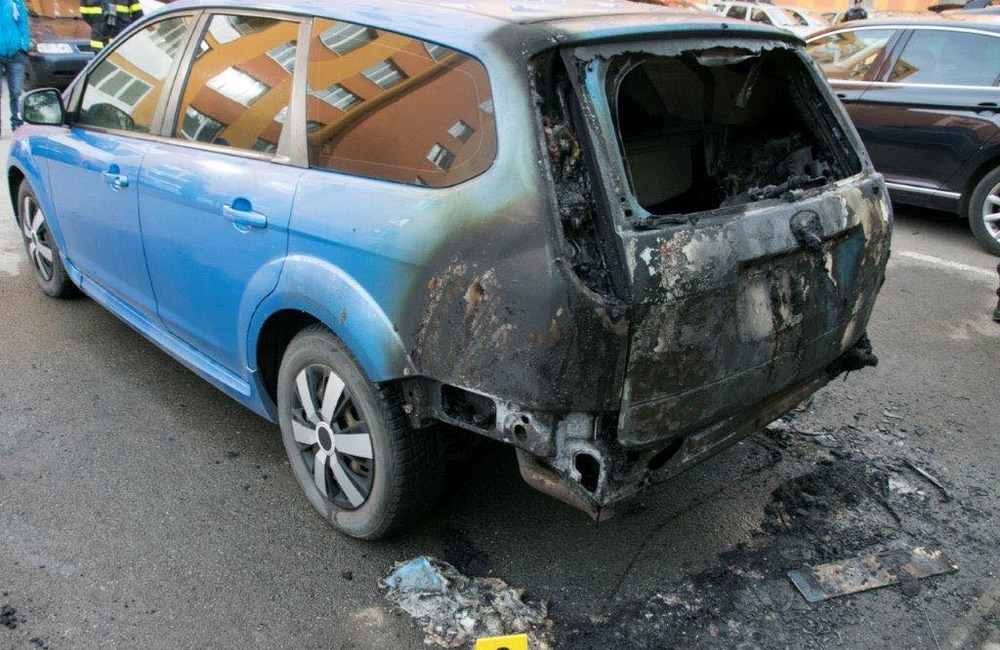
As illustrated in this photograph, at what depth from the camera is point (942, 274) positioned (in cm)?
596

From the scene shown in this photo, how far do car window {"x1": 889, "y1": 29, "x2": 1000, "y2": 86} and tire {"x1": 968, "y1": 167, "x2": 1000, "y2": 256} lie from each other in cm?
80

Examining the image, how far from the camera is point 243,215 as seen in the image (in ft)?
9.20

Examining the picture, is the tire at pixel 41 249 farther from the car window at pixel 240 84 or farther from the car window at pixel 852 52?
the car window at pixel 852 52

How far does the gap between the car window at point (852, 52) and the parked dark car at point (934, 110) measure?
0.01 meters

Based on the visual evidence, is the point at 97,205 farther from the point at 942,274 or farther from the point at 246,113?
the point at 942,274

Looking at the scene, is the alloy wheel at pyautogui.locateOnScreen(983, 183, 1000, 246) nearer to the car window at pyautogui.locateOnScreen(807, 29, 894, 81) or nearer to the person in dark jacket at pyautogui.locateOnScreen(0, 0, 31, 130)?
the car window at pyautogui.locateOnScreen(807, 29, 894, 81)

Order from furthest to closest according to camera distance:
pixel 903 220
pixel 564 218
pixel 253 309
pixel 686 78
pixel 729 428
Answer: pixel 903 220, pixel 686 78, pixel 253 309, pixel 729 428, pixel 564 218

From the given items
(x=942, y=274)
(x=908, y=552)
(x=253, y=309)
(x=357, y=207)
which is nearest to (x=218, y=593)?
(x=253, y=309)

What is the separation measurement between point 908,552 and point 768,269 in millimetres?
1318

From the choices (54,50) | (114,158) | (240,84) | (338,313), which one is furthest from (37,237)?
(54,50)

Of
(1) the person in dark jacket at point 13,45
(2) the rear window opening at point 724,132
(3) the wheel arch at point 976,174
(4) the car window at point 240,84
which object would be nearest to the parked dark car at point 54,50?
(1) the person in dark jacket at point 13,45

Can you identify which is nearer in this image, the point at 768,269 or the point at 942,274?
the point at 768,269

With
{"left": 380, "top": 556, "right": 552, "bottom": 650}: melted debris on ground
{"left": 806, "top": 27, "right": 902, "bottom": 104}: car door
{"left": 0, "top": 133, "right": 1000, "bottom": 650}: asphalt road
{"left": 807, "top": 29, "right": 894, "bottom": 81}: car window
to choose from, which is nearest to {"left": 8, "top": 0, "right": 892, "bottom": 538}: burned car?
{"left": 380, "top": 556, "right": 552, "bottom": 650}: melted debris on ground

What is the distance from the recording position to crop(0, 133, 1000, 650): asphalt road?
2.54m
